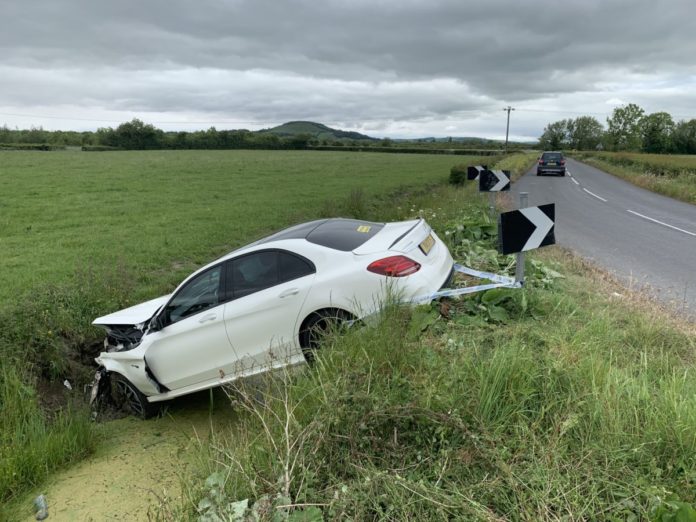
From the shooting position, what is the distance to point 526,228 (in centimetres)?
477

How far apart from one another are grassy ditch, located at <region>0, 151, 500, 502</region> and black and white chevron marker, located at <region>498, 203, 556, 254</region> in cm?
465

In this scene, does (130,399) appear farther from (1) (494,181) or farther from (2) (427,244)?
(1) (494,181)

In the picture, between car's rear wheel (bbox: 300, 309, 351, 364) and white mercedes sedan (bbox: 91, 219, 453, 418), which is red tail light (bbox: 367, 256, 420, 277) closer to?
white mercedes sedan (bbox: 91, 219, 453, 418)

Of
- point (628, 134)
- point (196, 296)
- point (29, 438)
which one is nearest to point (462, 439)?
point (196, 296)

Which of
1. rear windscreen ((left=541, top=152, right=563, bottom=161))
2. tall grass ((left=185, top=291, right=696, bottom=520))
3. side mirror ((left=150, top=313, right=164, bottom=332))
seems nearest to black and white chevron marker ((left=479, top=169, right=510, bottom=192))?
tall grass ((left=185, top=291, right=696, bottom=520))

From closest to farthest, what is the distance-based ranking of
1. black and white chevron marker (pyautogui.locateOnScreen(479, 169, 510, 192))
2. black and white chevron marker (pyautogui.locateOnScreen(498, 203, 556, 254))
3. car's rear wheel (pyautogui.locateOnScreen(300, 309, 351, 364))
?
1. car's rear wheel (pyautogui.locateOnScreen(300, 309, 351, 364))
2. black and white chevron marker (pyautogui.locateOnScreen(498, 203, 556, 254))
3. black and white chevron marker (pyautogui.locateOnScreen(479, 169, 510, 192))

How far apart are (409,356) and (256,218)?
1324cm

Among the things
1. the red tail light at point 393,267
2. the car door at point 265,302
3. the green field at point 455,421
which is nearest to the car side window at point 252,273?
the car door at point 265,302

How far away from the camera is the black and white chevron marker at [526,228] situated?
186 inches

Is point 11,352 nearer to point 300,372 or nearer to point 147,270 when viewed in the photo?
point 147,270

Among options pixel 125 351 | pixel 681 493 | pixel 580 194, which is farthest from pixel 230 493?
pixel 580 194

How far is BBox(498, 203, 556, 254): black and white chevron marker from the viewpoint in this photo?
4.73 m

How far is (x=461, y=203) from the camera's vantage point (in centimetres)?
1337

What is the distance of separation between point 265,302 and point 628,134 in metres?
145
